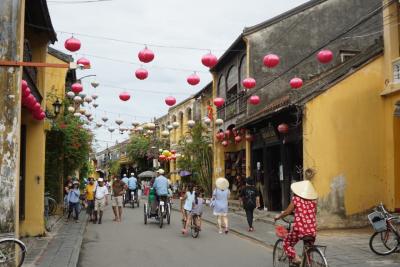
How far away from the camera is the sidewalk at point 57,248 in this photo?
10.1 meters

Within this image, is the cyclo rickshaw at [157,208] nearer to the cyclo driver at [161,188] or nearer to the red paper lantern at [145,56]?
the cyclo driver at [161,188]

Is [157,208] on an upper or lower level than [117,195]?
lower

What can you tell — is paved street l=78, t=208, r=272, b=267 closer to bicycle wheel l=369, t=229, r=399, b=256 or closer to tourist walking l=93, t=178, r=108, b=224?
tourist walking l=93, t=178, r=108, b=224

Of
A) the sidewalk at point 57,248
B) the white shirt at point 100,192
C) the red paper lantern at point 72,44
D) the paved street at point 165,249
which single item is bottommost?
the paved street at point 165,249

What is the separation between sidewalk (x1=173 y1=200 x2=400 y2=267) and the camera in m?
10.2

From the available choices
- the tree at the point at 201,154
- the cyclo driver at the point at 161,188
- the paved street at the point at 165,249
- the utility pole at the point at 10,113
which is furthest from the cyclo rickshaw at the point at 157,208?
the tree at the point at 201,154

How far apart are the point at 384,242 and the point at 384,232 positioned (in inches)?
8.3

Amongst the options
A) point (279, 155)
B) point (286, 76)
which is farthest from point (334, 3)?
point (279, 155)

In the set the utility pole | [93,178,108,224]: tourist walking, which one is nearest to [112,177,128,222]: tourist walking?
[93,178,108,224]: tourist walking

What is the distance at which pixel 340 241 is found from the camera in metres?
13.1

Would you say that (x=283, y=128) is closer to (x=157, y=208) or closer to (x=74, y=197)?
(x=157, y=208)

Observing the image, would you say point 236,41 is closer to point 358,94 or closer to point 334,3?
point 334,3

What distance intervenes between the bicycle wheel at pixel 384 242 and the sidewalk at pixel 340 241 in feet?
0.43

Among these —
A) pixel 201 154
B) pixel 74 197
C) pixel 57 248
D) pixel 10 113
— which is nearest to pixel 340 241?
pixel 57 248
